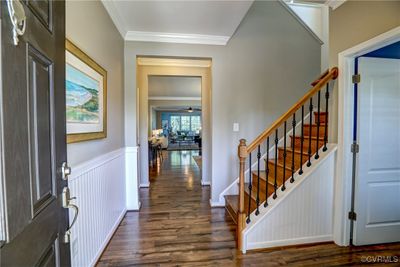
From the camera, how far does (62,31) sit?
2.97 feet

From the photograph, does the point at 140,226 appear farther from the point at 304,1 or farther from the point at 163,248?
the point at 304,1

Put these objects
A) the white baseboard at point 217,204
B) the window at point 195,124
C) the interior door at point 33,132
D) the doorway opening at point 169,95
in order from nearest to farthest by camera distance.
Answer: the interior door at point 33,132
the white baseboard at point 217,204
the doorway opening at point 169,95
the window at point 195,124

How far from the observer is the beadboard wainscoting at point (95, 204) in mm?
1520

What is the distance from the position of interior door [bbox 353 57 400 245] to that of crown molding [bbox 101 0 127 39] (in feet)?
8.51

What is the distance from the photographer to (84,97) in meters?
1.68

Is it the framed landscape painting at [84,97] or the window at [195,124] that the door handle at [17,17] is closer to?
the framed landscape painting at [84,97]

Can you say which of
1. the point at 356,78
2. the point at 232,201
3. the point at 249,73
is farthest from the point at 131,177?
the point at 356,78

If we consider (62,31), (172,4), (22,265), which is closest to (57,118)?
(62,31)

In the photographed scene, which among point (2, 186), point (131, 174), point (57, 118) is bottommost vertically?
point (131, 174)

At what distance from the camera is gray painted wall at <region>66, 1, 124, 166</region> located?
153 cm

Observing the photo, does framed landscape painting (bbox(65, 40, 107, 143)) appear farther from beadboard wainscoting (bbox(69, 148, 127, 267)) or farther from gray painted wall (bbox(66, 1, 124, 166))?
beadboard wainscoting (bbox(69, 148, 127, 267))

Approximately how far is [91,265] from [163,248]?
0.67 meters

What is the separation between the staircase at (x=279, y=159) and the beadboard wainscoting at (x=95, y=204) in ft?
4.46

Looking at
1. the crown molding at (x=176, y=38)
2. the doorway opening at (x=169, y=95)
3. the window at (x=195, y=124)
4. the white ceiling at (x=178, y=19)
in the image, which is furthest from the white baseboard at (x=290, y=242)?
the window at (x=195, y=124)
